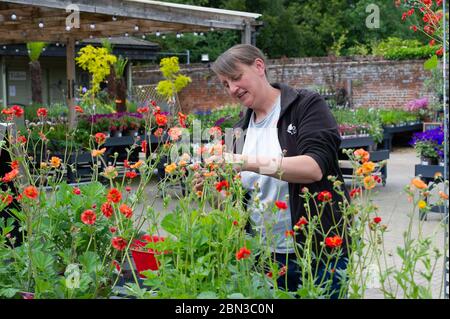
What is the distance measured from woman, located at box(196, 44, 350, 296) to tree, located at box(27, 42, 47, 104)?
17265mm

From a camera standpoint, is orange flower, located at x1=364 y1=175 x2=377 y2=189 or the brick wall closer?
orange flower, located at x1=364 y1=175 x2=377 y2=189

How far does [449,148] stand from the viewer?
3.68 ft

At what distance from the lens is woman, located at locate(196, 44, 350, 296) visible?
2068mm

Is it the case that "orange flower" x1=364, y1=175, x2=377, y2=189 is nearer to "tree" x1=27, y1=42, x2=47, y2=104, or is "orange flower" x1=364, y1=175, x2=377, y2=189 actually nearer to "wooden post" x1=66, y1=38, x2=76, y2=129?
"wooden post" x1=66, y1=38, x2=76, y2=129

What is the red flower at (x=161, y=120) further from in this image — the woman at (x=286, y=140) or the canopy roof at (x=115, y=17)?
the canopy roof at (x=115, y=17)

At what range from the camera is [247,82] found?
86.0 inches

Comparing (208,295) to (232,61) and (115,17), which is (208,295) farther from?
(115,17)

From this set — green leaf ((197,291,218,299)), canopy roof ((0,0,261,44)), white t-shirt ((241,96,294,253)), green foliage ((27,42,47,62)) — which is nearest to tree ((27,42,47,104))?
green foliage ((27,42,47,62))

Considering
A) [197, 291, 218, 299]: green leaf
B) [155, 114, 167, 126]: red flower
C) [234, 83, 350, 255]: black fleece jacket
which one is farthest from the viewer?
[234, 83, 350, 255]: black fleece jacket

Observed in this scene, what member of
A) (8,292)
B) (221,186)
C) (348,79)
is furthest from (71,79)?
(221,186)

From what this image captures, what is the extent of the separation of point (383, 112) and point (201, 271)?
1474 centimetres

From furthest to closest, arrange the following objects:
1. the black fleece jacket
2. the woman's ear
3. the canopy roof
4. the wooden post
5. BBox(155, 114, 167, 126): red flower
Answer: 1. the wooden post
2. the canopy roof
3. the woman's ear
4. the black fleece jacket
5. BBox(155, 114, 167, 126): red flower
